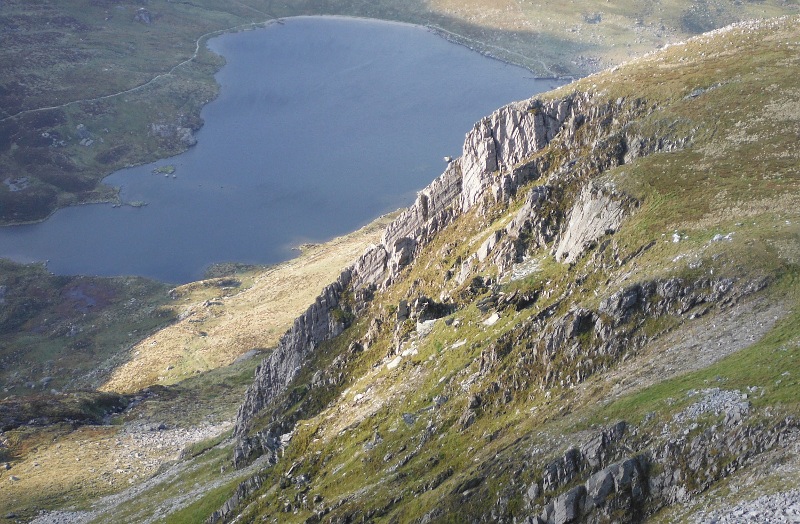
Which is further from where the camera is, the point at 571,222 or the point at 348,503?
the point at 571,222

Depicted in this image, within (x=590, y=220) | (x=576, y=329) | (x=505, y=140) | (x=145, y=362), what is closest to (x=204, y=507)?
(x=576, y=329)

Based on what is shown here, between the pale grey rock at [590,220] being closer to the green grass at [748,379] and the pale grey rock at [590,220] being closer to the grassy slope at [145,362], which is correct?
the green grass at [748,379]

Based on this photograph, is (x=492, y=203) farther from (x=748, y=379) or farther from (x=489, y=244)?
(x=748, y=379)

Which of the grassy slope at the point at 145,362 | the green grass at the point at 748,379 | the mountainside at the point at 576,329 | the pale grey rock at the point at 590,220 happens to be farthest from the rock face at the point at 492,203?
the green grass at the point at 748,379

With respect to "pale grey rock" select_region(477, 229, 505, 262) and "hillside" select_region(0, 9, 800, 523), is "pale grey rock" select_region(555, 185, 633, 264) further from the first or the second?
"pale grey rock" select_region(477, 229, 505, 262)

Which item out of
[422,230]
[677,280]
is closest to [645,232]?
[677,280]

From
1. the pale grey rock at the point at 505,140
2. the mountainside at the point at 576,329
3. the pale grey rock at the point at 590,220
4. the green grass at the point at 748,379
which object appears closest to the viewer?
the green grass at the point at 748,379

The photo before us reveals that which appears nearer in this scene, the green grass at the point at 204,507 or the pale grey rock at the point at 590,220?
the pale grey rock at the point at 590,220

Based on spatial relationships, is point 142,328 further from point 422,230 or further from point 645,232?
point 645,232
